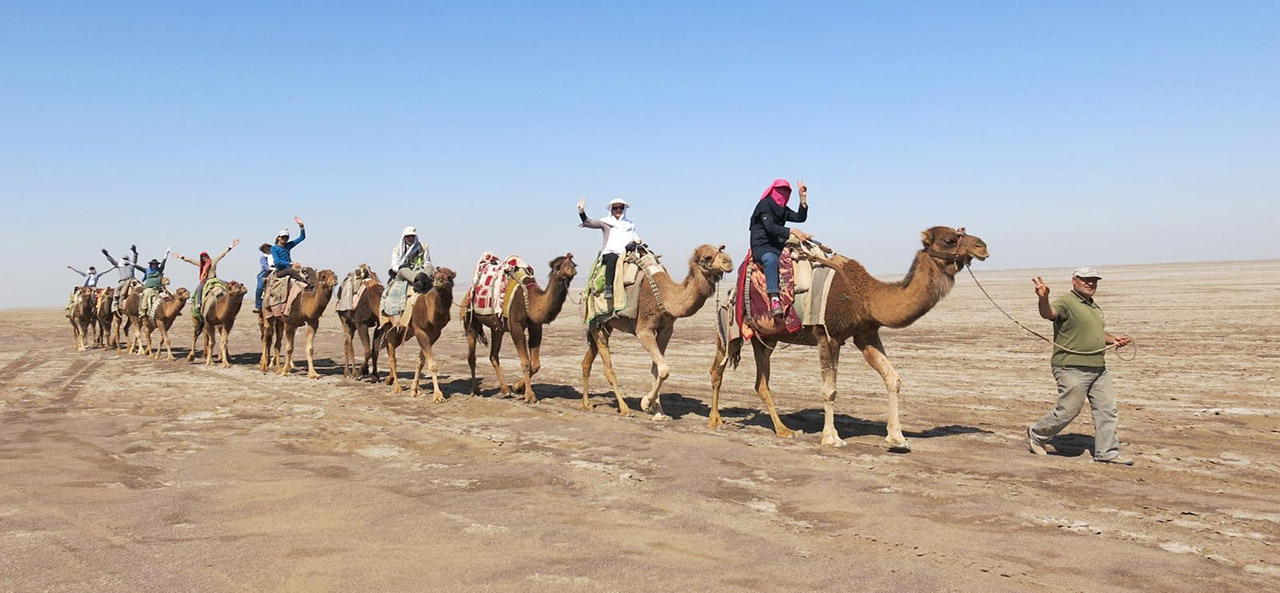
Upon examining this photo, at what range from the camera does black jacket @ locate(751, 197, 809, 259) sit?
10461mm

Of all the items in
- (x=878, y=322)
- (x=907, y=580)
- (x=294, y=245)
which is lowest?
(x=907, y=580)

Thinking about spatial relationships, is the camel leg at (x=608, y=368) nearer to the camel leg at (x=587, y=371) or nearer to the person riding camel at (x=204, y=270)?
the camel leg at (x=587, y=371)

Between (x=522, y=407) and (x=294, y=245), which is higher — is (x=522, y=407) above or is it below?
below

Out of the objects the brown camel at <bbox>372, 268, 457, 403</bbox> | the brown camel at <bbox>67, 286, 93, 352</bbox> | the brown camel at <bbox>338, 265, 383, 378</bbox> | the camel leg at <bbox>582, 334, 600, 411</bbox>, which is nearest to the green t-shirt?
the camel leg at <bbox>582, 334, 600, 411</bbox>

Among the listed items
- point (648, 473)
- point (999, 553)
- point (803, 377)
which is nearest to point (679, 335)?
point (803, 377)

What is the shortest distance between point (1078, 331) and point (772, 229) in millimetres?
3534

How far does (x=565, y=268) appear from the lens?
13555 mm

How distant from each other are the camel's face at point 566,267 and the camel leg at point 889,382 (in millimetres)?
4996

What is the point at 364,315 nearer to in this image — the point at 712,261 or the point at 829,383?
the point at 712,261

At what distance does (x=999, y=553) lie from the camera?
5.87m

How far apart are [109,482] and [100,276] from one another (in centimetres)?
3001

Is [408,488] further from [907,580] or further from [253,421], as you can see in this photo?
[253,421]

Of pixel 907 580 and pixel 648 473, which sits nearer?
pixel 907 580

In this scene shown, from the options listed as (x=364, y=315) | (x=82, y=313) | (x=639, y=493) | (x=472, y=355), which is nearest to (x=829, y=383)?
(x=639, y=493)
